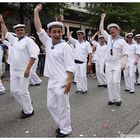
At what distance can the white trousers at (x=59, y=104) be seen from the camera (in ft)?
21.2

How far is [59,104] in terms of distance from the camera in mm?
6504

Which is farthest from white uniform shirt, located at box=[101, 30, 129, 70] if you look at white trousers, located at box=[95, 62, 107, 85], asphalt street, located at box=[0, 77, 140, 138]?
white trousers, located at box=[95, 62, 107, 85]

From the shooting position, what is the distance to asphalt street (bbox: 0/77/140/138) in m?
6.86

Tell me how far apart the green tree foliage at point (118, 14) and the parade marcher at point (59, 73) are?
22.8m

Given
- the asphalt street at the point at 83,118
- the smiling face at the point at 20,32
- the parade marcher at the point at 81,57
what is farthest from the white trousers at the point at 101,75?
the smiling face at the point at 20,32

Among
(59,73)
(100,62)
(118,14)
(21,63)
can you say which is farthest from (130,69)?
(118,14)

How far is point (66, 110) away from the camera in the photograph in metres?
6.54

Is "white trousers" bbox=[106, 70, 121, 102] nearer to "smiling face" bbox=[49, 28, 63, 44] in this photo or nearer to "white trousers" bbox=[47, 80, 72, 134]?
"white trousers" bbox=[47, 80, 72, 134]

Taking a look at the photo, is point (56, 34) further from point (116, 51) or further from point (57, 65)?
point (116, 51)

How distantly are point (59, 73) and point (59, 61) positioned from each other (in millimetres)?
212

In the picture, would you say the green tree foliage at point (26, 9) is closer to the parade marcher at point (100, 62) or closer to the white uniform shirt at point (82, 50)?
the parade marcher at point (100, 62)

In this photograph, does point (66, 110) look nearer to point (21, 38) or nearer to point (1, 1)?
point (21, 38)

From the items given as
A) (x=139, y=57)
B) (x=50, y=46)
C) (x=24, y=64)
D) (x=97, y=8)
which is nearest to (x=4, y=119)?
(x=24, y=64)

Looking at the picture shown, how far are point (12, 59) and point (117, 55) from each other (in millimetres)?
2909
